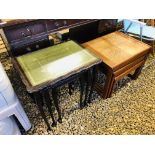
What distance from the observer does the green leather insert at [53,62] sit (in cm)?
92

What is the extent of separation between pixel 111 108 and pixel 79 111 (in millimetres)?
292

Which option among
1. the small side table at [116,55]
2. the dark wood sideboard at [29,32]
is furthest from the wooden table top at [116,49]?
the dark wood sideboard at [29,32]

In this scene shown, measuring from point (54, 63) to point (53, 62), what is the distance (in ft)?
0.04

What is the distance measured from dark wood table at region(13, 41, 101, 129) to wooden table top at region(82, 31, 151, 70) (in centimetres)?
21

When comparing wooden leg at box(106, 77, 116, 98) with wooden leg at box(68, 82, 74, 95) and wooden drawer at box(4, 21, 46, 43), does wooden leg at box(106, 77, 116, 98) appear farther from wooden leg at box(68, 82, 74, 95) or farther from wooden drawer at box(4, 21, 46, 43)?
wooden drawer at box(4, 21, 46, 43)

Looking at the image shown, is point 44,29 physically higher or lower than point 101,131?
higher

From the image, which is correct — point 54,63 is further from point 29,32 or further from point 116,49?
point 116,49

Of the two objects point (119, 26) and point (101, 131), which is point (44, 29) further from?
point (119, 26)

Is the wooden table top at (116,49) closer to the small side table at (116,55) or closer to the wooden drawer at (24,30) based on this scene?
the small side table at (116,55)

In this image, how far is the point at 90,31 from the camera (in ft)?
5.67

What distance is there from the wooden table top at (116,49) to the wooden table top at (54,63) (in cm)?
21

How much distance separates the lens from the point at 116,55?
1.27m
